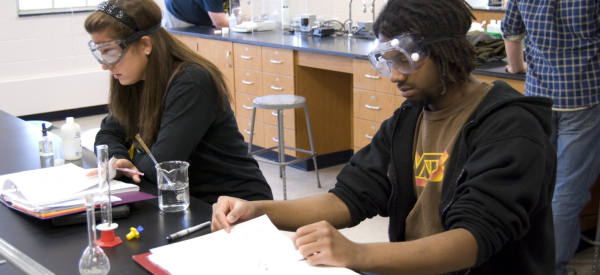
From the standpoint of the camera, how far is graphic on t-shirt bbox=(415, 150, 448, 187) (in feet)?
4.22

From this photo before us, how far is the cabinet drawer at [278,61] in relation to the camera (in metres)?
3.82

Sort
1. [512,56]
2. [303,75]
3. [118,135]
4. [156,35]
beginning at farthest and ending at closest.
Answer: [303,75], [512,56], [118,135], [156,35]

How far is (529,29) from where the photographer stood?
230cm

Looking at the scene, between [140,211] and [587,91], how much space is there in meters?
1.70

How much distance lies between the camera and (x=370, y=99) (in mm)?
3332

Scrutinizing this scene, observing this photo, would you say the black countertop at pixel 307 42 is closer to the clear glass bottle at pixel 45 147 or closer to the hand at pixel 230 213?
the hand at pixel 230 213

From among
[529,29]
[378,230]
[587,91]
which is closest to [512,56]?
[529,29]

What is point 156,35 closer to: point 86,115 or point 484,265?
point 484,265

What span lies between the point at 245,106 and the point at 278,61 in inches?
21.8

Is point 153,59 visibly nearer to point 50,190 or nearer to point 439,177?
point 50,190

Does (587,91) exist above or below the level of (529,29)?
below

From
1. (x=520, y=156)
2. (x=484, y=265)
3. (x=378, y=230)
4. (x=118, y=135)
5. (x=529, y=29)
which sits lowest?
(x=378, y=230)

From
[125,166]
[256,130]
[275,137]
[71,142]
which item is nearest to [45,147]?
[71,142]

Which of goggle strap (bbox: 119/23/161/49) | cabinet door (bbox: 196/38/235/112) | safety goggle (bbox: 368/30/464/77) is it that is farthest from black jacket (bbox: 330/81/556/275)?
cabinet door (bbox: 196/38/235/112)
